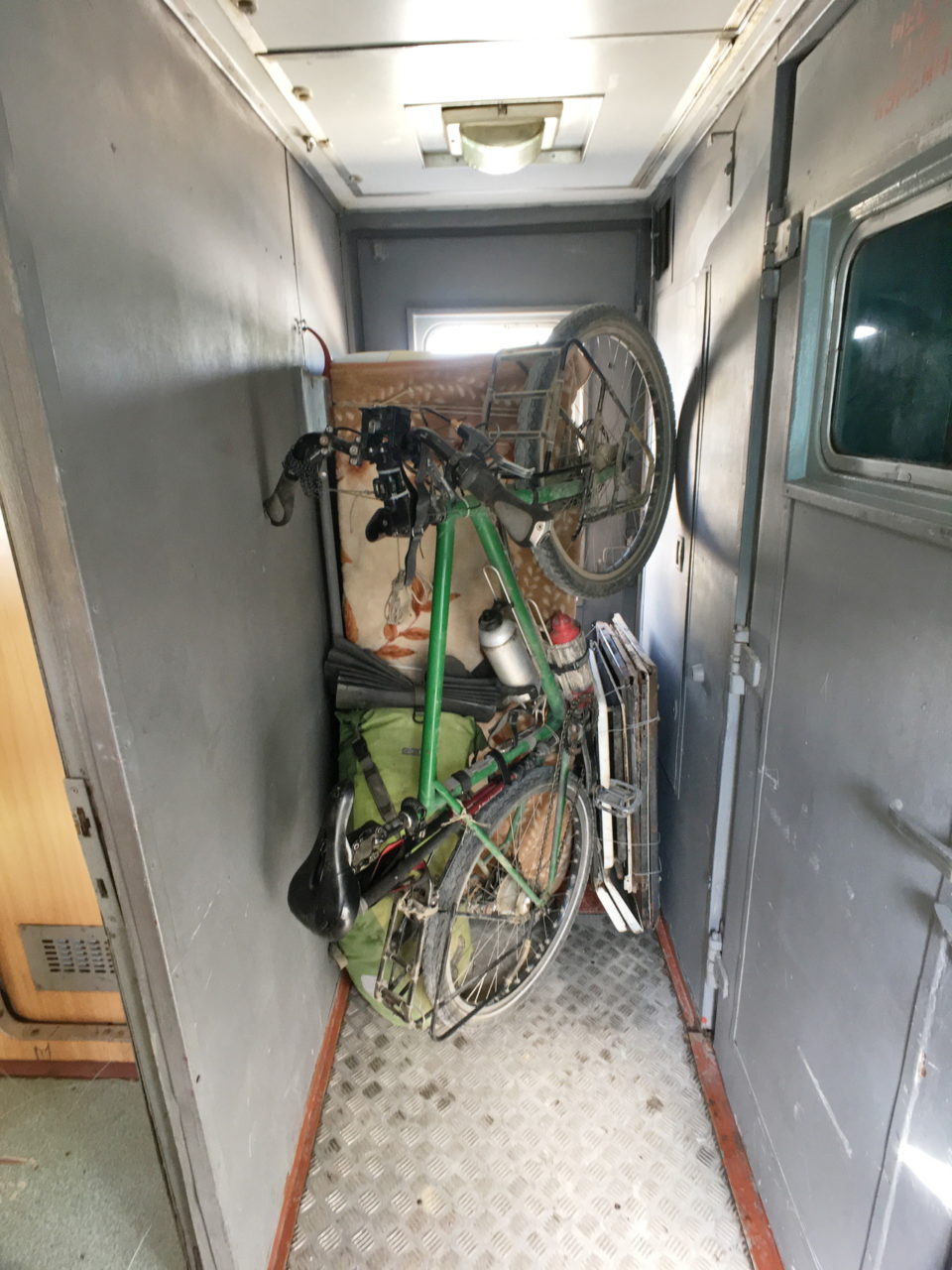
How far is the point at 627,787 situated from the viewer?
240 cm

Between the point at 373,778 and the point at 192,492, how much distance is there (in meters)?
1.11

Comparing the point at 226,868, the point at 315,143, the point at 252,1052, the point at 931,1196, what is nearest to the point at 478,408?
the point at 315,143

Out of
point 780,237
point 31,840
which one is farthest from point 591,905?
point 780,237

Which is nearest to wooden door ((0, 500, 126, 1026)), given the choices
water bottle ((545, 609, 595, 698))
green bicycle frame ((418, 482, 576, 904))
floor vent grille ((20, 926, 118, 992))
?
floor vent grille ((20, 926, 118, 992))

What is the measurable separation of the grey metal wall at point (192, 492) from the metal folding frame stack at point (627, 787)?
106 centimetres

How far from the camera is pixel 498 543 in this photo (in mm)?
1907

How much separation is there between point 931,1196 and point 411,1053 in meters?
1.56

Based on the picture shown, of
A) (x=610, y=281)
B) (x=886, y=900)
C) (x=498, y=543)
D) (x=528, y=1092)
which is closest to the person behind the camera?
(x=886, y=900)

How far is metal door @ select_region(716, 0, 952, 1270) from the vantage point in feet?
3.39

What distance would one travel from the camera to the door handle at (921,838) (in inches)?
38.4

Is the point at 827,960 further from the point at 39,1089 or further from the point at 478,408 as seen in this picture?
the point at 39,1089

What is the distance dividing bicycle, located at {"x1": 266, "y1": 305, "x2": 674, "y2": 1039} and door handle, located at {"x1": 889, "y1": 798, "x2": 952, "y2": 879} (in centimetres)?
94

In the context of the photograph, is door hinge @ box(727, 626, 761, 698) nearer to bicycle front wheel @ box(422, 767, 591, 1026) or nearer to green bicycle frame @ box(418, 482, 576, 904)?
green bicycle frame @ box(418, 482, 576, 904)

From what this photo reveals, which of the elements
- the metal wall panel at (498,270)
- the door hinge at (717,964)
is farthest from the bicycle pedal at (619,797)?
the metal wall panel at (498,270)
